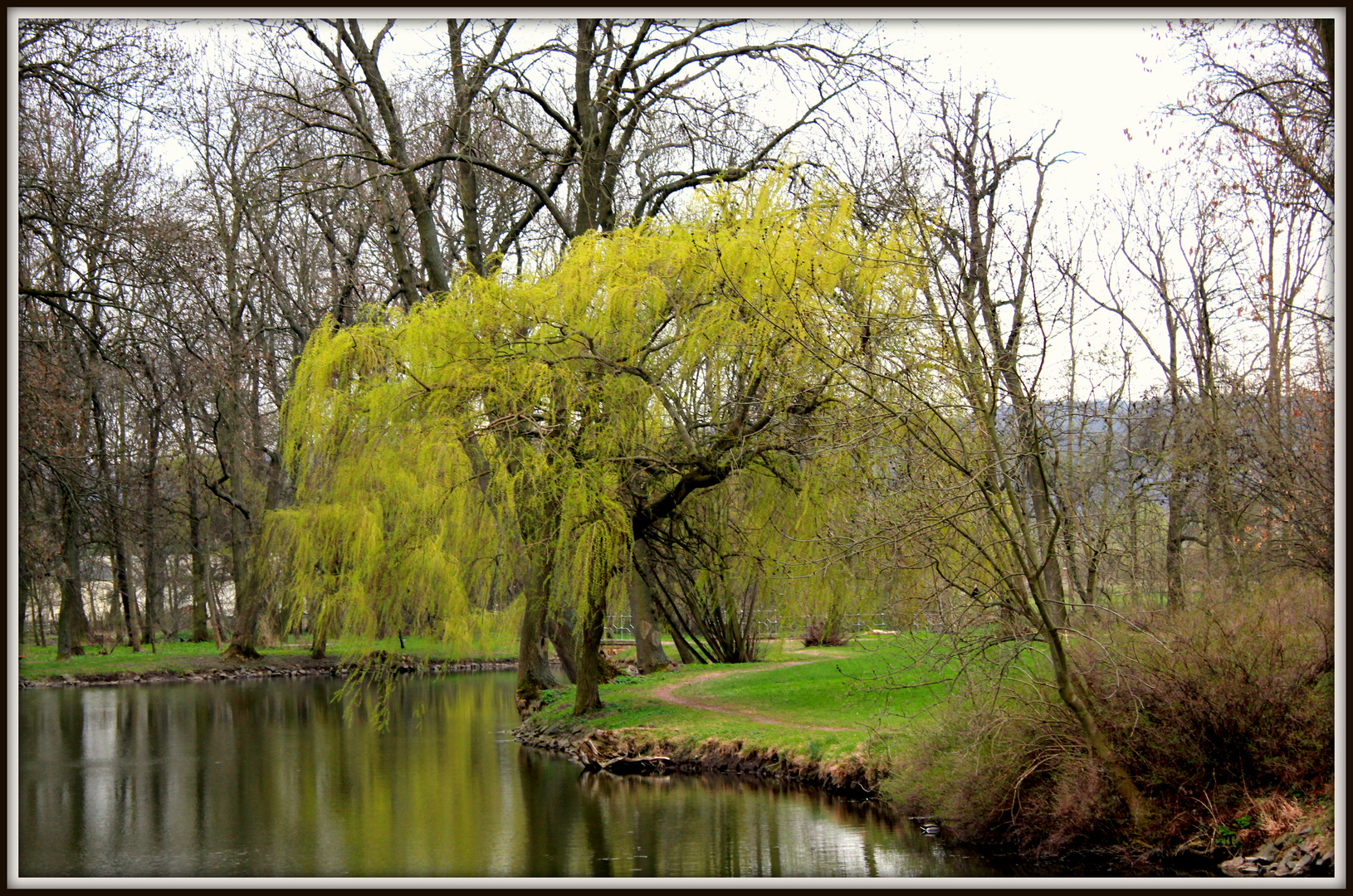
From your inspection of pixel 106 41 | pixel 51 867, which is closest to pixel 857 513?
pixel 51 867

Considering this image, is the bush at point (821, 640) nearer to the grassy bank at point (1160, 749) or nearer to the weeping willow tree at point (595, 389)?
the weeping willow tree at point (595, 389)

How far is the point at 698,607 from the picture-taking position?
19.8m

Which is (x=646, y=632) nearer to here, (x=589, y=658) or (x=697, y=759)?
(x=589, y=658)

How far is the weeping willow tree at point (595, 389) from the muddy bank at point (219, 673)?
33.8ft

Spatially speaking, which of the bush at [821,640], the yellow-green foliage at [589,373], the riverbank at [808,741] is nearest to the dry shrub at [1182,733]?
the riverbank at [808,741]

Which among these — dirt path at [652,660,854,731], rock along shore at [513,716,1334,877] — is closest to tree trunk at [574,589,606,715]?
rock along shore at [513,716,1334,877]

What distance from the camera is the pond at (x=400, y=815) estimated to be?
8164 millimetres

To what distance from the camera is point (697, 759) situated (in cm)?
1205

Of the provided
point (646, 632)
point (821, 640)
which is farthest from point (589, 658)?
point (821, 640)

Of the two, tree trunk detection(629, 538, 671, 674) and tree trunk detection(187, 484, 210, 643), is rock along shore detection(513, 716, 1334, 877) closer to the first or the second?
tree trunk detection(629, 538, 671, 674)

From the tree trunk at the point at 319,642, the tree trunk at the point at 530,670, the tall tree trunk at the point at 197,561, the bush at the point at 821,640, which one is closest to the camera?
the tree trunk at the point at 530,670

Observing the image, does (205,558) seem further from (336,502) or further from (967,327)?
(967,327)

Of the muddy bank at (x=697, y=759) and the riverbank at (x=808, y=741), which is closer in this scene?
the riverbank at (x=808, y=741)

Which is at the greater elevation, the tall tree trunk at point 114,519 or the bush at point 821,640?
the tall tree trunk at point 114,519
